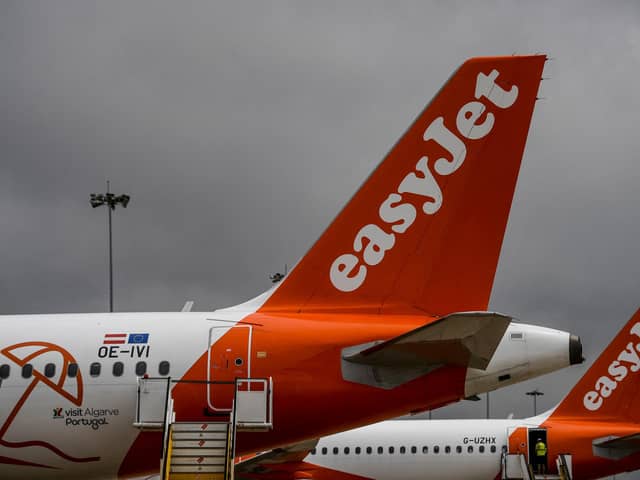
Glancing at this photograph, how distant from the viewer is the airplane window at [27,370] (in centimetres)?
1495

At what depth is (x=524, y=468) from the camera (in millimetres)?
31188

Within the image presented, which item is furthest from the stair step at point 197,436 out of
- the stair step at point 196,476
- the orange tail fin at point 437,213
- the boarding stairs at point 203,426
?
the orange tail fin at point 437,213

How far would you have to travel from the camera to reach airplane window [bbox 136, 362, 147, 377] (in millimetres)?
14656

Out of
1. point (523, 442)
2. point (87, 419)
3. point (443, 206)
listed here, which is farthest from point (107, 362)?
point (523, 442)

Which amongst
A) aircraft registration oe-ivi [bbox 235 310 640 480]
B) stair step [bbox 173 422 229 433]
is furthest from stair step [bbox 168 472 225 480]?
aircraft registration oe-ivi [bbox 235 310 640 480]

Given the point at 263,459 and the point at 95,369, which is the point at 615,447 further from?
the point at 95,369

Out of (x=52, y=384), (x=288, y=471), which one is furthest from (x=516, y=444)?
(x=52, y=384)

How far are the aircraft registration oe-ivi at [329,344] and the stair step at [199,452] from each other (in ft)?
0.09

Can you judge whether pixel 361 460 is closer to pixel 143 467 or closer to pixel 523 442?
pixel 523 442

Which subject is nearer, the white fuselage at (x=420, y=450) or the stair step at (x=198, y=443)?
the stair step at (x=198, y=443)

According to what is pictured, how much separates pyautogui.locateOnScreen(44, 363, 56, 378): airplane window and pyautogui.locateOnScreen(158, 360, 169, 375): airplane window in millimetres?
1677

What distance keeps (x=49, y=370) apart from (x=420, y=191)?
6.33m

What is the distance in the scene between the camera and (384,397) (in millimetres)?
14203

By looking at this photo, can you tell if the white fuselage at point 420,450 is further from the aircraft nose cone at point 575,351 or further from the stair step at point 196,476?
the stair step at point 196,476
